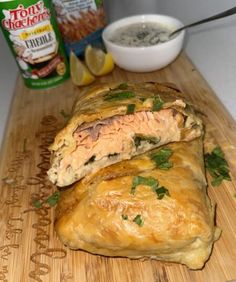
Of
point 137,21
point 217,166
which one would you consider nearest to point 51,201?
point 217,166

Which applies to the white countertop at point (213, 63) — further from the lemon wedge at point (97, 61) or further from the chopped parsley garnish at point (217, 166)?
the lemon wedge at point (97, 61)

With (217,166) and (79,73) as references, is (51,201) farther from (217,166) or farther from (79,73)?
(79,73)

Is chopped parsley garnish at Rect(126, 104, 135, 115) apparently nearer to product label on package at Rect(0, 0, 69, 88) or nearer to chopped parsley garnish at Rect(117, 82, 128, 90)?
chopped parsley garnish at Rect(117, 82, 128, 90)

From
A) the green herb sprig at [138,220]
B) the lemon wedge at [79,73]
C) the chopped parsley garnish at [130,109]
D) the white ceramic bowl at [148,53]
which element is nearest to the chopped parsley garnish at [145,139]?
the chopped parsley garnish at [130,109]

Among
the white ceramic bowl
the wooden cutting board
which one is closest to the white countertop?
the wooden cutting board

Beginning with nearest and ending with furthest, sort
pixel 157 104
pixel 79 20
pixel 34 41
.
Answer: pixel 157 104
pixel 34 41
pixel 79 20

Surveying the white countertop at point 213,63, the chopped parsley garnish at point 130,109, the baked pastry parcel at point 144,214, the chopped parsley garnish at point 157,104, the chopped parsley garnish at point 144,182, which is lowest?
the white countertop at point 213,63

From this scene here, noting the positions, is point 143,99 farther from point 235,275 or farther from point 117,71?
point 117,71
